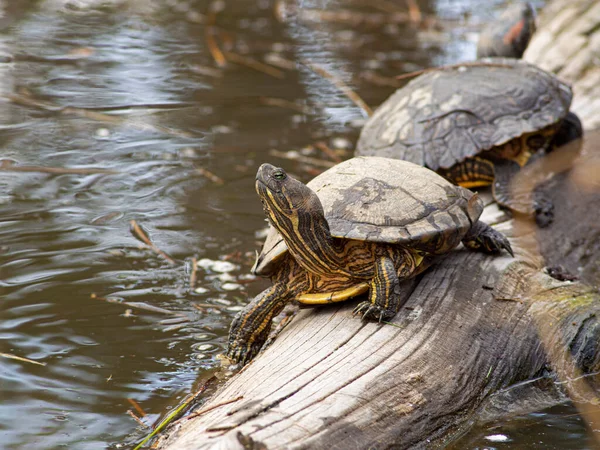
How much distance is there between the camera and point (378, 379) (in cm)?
269

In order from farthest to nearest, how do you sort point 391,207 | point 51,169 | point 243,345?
point 51,169, point 243,345, point 391,207

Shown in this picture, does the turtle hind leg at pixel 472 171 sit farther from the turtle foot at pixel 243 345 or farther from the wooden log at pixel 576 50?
the turtle foot at pixel 243 345

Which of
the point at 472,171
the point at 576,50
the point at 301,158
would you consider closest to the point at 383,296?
the point at 472,171

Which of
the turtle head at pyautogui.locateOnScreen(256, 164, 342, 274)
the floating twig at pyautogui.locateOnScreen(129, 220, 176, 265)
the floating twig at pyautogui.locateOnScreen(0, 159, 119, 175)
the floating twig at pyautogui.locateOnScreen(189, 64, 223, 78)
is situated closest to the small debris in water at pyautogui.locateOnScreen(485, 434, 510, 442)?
the turtle head at pyautogui.locateOnScreen(256, 164, 342, 274)

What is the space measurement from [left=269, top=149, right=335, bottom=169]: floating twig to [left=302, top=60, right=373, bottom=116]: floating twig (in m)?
1.16

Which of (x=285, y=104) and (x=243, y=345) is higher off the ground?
(x=285, y=104)

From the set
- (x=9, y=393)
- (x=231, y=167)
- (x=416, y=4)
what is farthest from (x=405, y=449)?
(x=416, y=4)

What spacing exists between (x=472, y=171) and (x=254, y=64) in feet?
14.4

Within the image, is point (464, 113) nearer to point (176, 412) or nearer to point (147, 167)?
point (147, 167)

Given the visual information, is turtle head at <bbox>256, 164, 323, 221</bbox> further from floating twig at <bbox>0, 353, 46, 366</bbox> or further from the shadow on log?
floating twig at <bbox>0, 353, 46, 366</bbox>

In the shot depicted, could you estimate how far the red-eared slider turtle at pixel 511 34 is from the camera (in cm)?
590

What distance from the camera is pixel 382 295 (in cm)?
303

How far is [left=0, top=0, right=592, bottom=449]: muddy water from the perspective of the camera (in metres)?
3.31

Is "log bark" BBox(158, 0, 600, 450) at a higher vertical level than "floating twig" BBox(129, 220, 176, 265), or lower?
higher
